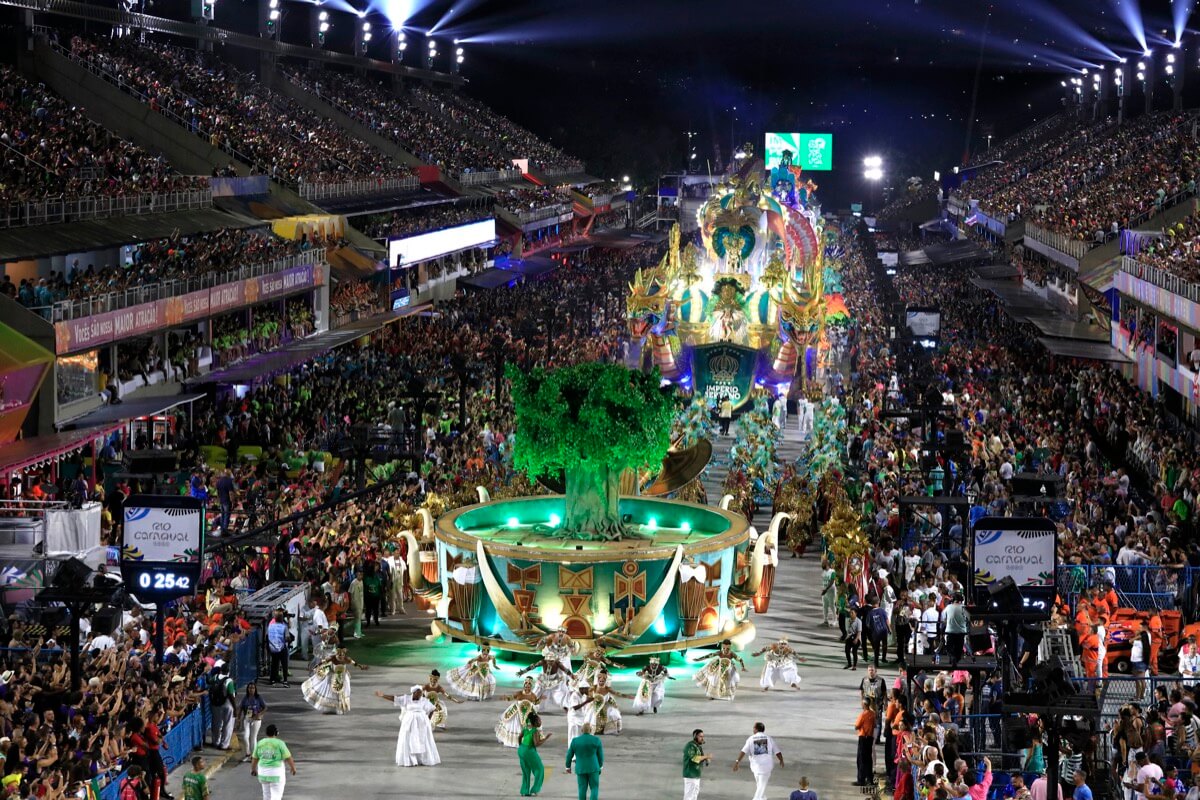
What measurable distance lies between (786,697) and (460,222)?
49495 millimetres

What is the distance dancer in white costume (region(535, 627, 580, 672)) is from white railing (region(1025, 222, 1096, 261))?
33.3 m

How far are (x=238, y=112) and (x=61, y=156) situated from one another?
1717cm

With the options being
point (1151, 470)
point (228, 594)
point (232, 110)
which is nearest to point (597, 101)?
point (232, 110)

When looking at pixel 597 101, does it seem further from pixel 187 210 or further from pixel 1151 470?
pixel 1151 470

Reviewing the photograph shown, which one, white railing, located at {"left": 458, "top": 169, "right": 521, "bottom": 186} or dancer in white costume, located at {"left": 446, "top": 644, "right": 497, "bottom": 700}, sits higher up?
white railing, located at {"left": 458, "top": 169, "right": 521, "bottom": 186}

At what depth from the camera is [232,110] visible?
54969 mm

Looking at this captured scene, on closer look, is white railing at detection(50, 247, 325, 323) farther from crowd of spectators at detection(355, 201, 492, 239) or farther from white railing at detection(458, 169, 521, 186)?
white railing at detection(458, 169, 521, 186)

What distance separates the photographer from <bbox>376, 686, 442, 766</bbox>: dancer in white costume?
64.4 feet

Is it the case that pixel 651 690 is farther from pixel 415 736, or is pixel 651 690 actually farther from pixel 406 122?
pixel 406 122

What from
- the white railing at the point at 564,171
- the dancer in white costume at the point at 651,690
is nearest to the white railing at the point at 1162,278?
the dancer in white costume at the point at 651,690

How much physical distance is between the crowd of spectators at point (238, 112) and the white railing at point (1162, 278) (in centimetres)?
2439

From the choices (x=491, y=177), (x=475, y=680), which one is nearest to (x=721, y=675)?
(x=475, y=680)

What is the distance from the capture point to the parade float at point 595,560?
24.1m

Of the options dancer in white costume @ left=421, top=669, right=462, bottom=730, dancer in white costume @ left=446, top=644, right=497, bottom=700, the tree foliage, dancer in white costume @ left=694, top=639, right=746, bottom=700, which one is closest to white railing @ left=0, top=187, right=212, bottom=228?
the tree foliage
